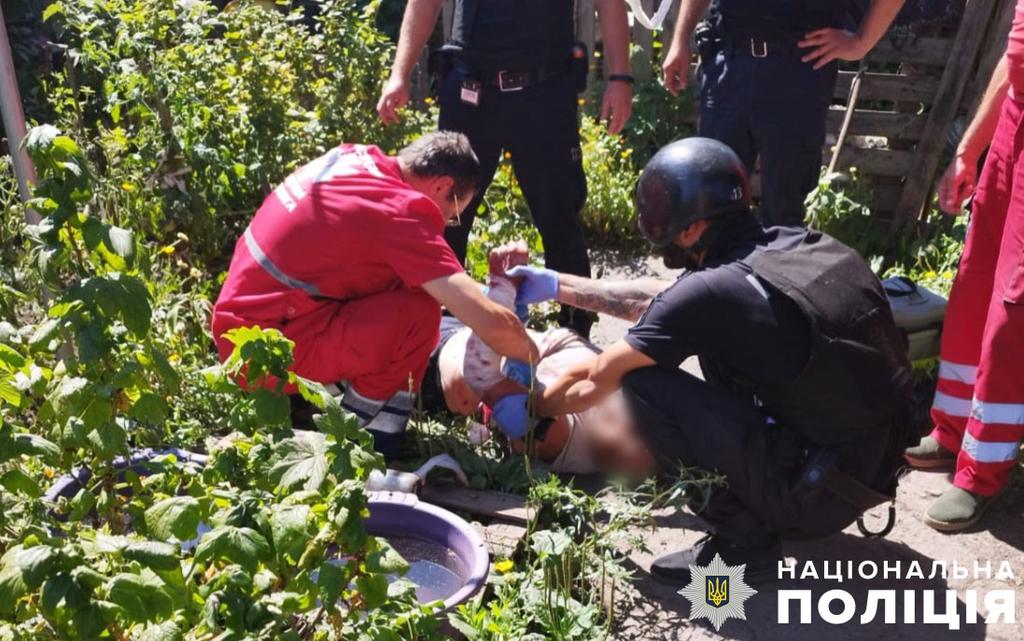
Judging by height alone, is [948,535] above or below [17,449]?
below

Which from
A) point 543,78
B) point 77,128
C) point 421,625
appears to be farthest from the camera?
point 77,128

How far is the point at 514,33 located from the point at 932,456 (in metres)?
2.22

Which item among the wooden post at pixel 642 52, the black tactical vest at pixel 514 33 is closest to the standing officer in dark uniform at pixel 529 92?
the black tactical vest at pixel 514 33

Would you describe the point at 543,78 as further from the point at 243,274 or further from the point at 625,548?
the point at 625,548

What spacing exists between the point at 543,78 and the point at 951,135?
2.29 meters

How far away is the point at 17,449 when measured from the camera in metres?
1.96

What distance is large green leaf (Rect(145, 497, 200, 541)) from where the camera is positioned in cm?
188

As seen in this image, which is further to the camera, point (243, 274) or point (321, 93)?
point (321, 93)

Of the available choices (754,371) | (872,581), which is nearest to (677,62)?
(754,371)

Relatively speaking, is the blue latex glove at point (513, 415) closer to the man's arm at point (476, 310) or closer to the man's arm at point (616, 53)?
the man's arm at point (476, 310)

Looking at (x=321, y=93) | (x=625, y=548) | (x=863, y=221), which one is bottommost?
(x=625, y=548)

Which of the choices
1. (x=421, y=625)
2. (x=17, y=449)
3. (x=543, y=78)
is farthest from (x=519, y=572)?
(x=543, y=78)

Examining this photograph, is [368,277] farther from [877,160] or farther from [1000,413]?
[877,160]

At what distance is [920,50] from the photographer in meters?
5.63
